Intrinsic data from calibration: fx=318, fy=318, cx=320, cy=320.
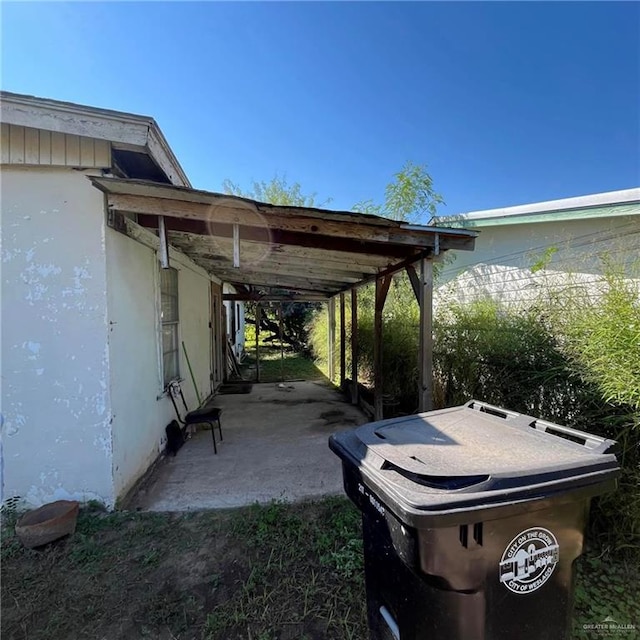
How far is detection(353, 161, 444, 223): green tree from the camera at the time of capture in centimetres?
923

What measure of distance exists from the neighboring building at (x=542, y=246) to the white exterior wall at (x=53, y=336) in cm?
426

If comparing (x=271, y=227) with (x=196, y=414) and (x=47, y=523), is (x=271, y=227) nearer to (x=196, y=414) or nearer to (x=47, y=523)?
(x=196, y=414)

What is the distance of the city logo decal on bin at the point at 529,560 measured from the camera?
1119mm

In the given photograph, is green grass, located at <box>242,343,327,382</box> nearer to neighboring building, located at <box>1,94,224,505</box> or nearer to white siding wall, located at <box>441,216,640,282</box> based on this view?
white siding wall, located at <box>441,216,640,282</box>

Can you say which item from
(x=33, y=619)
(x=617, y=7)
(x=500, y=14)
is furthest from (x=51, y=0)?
(x=617, y=7)

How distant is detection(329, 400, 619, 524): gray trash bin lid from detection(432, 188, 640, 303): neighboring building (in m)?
1.96

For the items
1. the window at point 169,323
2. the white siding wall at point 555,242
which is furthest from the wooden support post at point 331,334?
the window at point 169,323

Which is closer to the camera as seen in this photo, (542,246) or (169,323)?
(169,323)

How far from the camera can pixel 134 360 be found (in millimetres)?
3219

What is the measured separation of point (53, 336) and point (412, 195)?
911 centimetres

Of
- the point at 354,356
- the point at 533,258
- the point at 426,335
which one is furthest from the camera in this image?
the point at 354,356

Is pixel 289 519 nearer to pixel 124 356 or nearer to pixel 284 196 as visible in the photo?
pixel 124 356

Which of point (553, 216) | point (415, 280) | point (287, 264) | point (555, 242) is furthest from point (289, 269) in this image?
point (555, 242)

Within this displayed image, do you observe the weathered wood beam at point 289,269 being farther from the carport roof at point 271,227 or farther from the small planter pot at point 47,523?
the small planter pot at point 47,523
